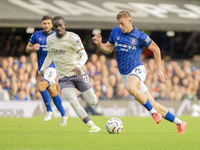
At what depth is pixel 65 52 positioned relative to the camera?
10430 millimetres

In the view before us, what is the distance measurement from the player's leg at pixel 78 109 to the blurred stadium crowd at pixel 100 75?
368 inches

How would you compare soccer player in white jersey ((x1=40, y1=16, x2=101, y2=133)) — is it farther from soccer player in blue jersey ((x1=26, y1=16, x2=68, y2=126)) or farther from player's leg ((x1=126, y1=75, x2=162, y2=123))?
soccer player in blue jersey ((x1=26, y1=16, x2=68, y2=126))

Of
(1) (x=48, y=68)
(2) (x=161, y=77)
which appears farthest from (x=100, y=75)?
(2) (x=161, y=77)

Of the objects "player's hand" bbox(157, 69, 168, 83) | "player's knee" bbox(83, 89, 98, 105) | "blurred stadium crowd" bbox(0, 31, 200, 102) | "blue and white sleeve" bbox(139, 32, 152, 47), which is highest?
"blue and white sleeve" bbox(139, 32, 152, 47)

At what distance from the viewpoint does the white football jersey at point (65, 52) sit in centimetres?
1034

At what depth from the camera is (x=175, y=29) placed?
81.5ft

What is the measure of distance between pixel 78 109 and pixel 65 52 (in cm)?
132

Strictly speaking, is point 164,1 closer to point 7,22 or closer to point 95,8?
point 95,8

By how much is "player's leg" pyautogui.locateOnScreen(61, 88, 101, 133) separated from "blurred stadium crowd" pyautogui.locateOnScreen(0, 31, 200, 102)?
368 inches

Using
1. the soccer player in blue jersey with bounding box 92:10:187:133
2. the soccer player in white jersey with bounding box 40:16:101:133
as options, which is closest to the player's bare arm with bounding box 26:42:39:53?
the soccer player in white jersey with bounding box 40:16:101:133

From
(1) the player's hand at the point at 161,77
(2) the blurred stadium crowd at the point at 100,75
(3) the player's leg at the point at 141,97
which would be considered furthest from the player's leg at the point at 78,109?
(2) the blurred stadium crowd at the point at 100,75

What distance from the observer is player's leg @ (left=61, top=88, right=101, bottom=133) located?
32.5 ft

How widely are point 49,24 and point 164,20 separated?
41.1 feet

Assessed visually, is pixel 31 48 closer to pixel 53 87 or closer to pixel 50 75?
pixel 50 75
